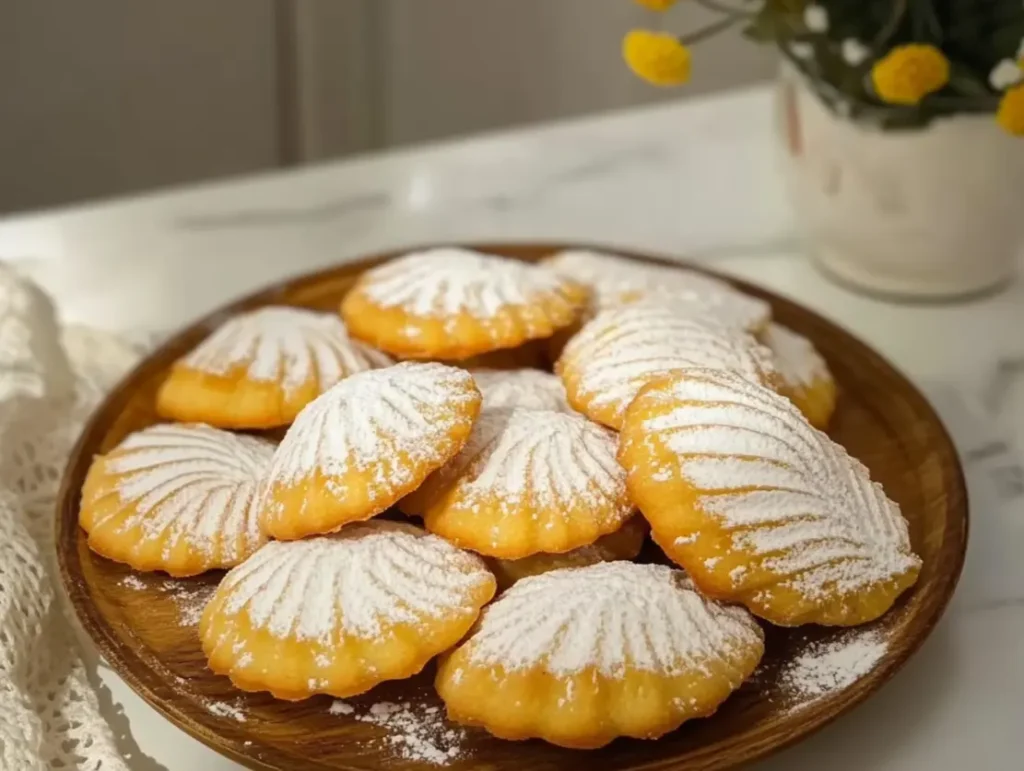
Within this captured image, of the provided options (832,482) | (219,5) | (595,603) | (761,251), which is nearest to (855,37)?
(761,251)

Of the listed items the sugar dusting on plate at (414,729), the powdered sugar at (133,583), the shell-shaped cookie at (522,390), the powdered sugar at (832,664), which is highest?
the shell-shaped cookie at (522,390)

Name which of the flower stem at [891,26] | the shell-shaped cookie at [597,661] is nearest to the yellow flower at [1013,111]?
the flower stem at [891,26]

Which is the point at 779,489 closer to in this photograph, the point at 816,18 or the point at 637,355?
the point at 637,355

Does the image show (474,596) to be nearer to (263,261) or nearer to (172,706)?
(172,706)

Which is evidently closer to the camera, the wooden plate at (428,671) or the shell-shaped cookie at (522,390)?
the wooden plate at (428,671)

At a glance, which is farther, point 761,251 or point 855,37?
point 761,251

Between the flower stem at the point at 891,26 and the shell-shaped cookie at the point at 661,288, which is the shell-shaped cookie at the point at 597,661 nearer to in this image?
the shell-shaped cookie at the point at 661,288

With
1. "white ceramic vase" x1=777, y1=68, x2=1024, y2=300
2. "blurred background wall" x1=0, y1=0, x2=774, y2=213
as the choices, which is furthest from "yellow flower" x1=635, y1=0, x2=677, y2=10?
"blurred background wall" x1=0, y1=0, x2=774, y2=213
